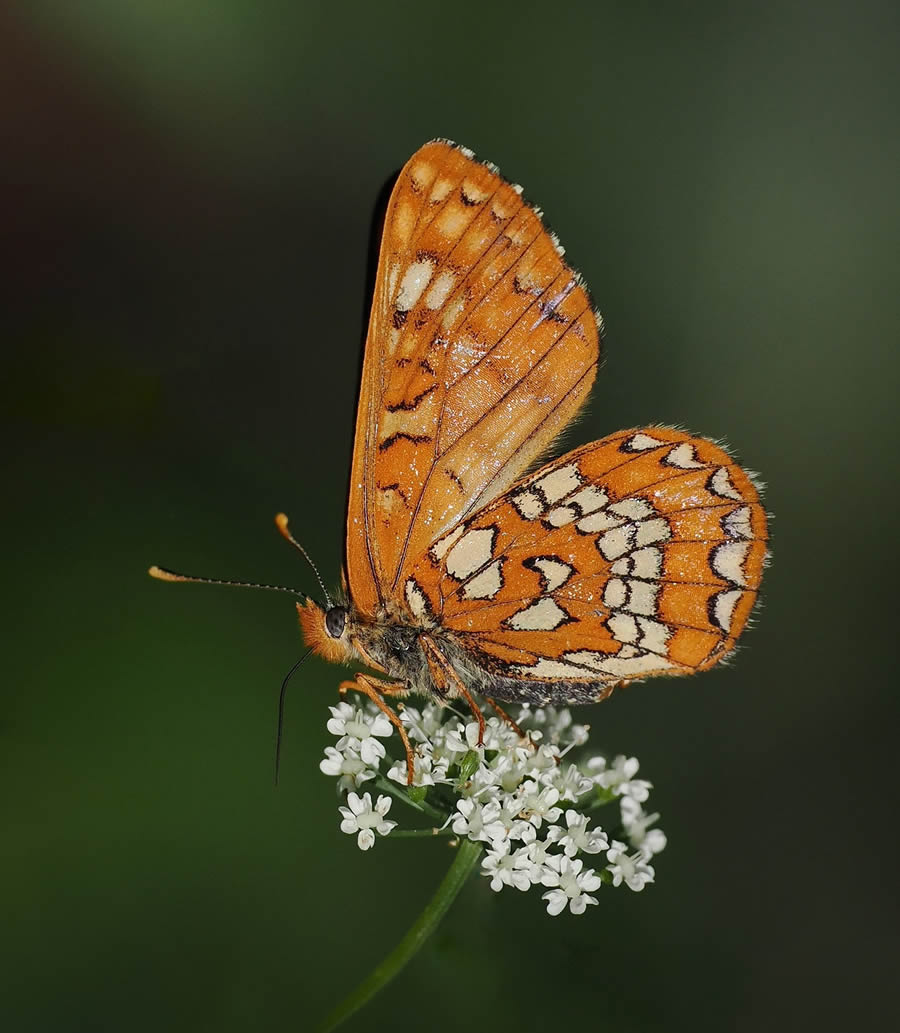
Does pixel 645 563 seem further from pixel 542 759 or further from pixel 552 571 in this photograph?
pixel 542 759

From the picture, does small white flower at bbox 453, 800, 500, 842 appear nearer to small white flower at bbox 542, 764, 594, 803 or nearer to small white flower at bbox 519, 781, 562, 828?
small white flower at bbox 519, 781, 562, 828

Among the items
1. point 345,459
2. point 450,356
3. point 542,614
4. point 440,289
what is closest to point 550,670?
point 542,614

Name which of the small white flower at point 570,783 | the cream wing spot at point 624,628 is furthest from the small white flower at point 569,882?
the cream wing spot at point 624,628

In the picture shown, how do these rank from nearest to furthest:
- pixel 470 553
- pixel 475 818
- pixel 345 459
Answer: pixel 475 818 < pixel 470 553 < pixel 345 459

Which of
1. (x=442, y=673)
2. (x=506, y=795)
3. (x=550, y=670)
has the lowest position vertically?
(x=506, y=795)

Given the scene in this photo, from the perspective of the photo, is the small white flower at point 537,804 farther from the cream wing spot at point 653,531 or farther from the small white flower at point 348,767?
→ the cream wing spot at point 653,531

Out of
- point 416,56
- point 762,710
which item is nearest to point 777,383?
point 762,710
